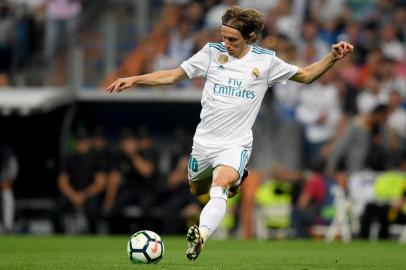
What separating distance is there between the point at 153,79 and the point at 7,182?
12640 millimetres

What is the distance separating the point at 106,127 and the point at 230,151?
46.2ft

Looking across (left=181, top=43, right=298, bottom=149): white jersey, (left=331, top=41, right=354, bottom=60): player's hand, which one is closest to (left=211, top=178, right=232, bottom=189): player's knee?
(left=181, top=43, right=298, bottom=149): white jersey

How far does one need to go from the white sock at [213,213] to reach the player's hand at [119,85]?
124 centimetres

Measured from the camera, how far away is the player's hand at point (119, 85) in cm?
1013

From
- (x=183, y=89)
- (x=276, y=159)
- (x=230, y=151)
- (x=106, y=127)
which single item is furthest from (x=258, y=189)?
(x=230, y=151)

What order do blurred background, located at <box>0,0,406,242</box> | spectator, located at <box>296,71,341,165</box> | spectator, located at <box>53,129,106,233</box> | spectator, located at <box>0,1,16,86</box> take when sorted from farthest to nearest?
spectator, located at <box>0,1,16,86</box>
spectator, located at <box>53,129,106,233</box>
spectator, located at <box>296,71,341,165</box>
blurred background, located at <box>0,0,406,242</box>

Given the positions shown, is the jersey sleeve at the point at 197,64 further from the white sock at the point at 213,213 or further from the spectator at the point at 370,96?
the spectator at the point at 370,96

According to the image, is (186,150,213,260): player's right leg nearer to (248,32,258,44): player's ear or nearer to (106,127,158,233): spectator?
(248,32,258,44): player's ear

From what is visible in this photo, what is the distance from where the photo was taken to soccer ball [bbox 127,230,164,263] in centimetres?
997

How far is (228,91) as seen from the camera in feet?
35.6

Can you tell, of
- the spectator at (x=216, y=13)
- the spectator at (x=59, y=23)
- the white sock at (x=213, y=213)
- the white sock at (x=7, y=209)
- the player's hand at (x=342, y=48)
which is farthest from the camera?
the spectator at (x=59, y=23)

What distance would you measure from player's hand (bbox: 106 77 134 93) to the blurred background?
Answer: 1102 cm

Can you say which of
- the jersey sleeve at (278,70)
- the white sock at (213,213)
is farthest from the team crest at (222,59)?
the white sock at (213,213)

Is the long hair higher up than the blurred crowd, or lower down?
higher up
